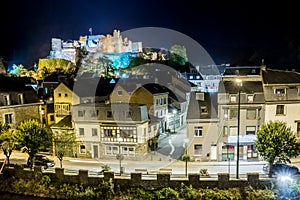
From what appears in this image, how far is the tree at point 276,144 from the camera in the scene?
19.7 m

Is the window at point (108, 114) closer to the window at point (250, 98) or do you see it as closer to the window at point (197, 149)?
the window at point (197, 149)

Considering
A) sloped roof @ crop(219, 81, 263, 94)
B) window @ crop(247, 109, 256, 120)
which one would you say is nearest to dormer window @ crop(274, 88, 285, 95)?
sloped roof @ crop(219, 81, 263, 94)

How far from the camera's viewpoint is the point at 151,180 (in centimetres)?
2012

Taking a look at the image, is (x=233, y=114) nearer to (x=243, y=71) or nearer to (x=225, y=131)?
(x=225, y=131)

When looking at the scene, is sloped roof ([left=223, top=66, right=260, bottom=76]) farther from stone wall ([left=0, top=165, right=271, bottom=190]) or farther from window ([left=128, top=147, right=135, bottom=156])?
stone wall ([left=0, top=165, right=271, bottom=190])

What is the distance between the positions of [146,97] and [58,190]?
13.5 meters

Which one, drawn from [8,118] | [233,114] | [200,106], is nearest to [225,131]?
[233,114]

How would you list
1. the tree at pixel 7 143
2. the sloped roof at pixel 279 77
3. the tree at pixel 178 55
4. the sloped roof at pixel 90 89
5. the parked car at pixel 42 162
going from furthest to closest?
the tree at pixel 178 55 → the sloped roof at pixel 90 89 → the sloped roof at pixel 279 77 → the parked car at pixel 42 162 → the tree at pixel 7 143

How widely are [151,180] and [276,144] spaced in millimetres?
8136

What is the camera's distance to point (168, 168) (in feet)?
75.5

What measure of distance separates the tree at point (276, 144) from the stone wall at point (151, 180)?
1603 millimetres

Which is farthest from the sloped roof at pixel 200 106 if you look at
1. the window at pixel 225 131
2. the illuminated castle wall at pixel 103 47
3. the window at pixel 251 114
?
the illuminated castle wall at pixel 103 47

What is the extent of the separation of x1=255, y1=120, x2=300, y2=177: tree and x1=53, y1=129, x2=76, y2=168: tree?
46.1 ft

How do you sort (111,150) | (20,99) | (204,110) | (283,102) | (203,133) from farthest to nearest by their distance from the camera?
(20,99), (111,150), (204,110), (203,133), (283,102)
